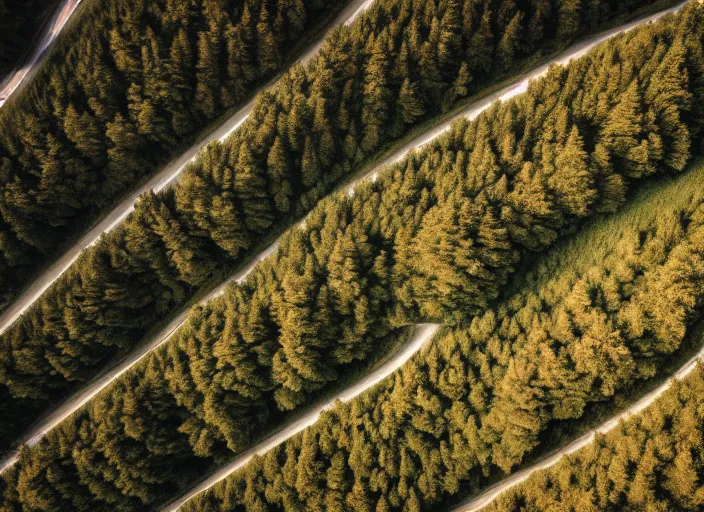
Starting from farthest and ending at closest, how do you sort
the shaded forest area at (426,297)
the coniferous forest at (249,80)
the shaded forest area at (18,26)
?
the shaded forest area at (18,26) < the coniferous forest at (249,80) < the shaded forest area at (426,297)

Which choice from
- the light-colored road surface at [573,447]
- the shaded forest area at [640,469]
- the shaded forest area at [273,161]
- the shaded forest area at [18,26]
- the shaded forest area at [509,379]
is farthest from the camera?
the shaded forest area at [18,26]

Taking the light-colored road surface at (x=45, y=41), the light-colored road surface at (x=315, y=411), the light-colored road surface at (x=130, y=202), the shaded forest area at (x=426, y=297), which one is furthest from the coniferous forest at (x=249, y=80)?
the light-colored road surface at (x=315, y=411)

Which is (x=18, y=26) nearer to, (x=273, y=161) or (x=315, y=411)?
(x=273, y=161)

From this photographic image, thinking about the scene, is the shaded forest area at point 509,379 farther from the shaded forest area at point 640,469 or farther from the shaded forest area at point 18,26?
the shaded forest area at point 18,26

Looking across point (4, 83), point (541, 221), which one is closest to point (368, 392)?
point (541, 221)

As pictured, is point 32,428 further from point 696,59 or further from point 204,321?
point 696,59

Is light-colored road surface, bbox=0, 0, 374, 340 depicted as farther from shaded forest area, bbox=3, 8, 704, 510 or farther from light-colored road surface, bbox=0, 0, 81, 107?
light-colored road surface, bbox=0, 0, 81, 107

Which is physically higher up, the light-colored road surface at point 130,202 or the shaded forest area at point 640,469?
the light-colored road surface at point 130,202
